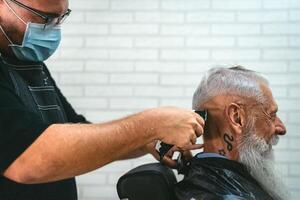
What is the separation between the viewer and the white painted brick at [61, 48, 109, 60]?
8.86 feet

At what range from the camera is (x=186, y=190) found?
4.81 ft

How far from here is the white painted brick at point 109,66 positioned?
2676mm

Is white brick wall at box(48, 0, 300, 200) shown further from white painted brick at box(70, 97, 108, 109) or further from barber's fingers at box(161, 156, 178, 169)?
barber's fingers at box(161, 156, 178, 169)

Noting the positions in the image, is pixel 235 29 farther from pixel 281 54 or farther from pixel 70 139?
pixel 70 139

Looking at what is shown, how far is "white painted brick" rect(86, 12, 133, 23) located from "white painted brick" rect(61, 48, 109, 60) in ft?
0.67

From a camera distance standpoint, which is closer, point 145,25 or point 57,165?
point 57,165

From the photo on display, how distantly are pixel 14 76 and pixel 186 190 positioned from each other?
2.41 ft

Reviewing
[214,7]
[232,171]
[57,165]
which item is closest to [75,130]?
[57,165]

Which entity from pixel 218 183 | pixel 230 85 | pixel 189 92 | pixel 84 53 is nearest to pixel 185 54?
pixel 189 92

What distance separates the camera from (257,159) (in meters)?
1.56

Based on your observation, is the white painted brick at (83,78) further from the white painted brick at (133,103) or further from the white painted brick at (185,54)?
the white painted brick at (185,54)

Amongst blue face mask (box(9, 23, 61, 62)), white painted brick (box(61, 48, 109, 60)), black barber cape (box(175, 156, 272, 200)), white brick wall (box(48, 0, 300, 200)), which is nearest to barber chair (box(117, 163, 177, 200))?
black barber cape (box(175, 156, 272, 200))

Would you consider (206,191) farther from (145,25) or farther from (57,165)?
(145,25)

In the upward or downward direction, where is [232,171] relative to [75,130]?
downward
